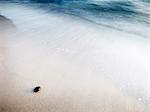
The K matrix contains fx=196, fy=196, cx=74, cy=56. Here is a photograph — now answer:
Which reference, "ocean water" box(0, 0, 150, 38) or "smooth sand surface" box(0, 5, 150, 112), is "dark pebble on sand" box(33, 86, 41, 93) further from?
"ocean water" box(0, 0, 150, 38)

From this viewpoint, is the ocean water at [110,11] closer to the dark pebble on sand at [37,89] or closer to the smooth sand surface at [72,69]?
the smooth sand surface at [72,69]

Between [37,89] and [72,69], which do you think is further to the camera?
[72,69]

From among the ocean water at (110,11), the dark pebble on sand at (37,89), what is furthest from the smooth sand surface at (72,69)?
the ocean water at (110,11)

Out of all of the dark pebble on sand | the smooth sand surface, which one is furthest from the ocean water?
the dark pebble on sand

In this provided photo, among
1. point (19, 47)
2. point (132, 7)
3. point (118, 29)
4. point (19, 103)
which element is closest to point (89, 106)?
point (19, 103)

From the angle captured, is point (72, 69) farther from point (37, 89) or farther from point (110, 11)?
point (110, 11)

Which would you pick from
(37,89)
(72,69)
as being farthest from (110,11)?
(37,89)

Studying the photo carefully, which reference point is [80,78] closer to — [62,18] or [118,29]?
[118,29]
